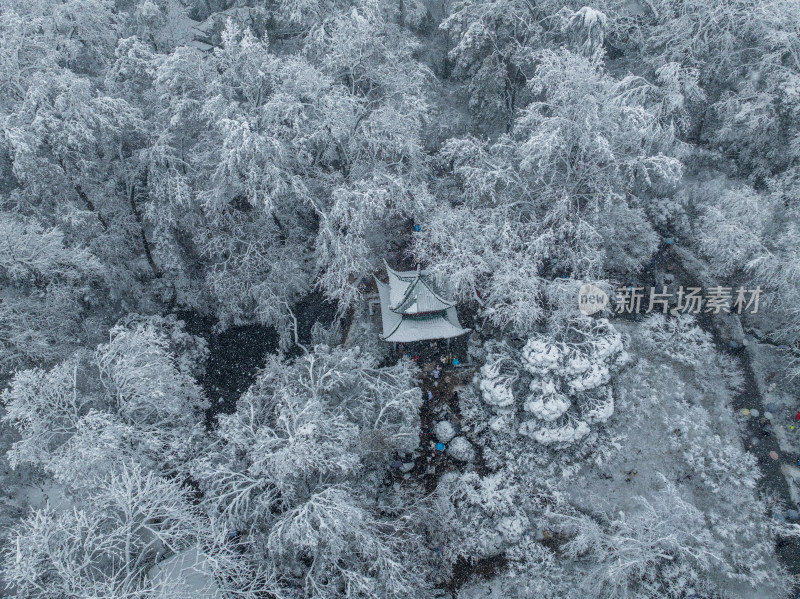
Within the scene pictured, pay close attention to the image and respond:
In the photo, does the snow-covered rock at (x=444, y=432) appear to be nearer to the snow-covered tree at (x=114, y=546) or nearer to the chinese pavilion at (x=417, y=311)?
the chinese pavilion at (x=417, y=311)

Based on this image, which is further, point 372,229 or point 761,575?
point 372,229

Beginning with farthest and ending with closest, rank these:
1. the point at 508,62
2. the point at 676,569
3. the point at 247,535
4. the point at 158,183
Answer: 1. the point at 508,62
2. the point at 158,183
3. the point at 676,569
4. the point at 247,535

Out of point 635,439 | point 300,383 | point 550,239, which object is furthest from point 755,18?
point 300,383

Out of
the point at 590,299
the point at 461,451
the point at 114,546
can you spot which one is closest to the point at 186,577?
the point at 114,546

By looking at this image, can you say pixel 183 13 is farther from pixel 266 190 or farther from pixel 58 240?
pixel 58 240

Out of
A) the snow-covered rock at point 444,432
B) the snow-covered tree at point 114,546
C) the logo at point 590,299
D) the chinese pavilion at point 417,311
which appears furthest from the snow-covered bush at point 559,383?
the snow-covered tree at point 114,546

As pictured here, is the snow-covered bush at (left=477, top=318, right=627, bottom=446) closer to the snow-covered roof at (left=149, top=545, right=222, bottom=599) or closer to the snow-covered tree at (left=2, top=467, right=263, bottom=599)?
the snow-covered tree at (left=2, top=467, right=263, bottom=599)

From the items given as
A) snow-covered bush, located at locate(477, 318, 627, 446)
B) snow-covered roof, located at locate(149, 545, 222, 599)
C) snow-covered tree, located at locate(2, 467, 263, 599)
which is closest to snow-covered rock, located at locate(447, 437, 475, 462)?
snow-covered bush, located at locate(477, 318, 627, 446)
